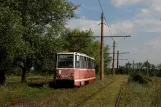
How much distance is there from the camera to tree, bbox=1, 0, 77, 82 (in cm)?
2654

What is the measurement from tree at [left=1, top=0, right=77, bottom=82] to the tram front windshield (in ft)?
6.97

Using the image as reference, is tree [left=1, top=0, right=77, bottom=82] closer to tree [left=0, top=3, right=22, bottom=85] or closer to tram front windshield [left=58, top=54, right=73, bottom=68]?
tree [left=0, top=3, right=22, bottom=85]

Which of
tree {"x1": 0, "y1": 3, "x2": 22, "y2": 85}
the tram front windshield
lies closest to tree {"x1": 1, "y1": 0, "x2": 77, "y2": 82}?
tree {"x1": 0, "y1": 3, "x2": 22, "y2": 85}

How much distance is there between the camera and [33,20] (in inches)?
1154

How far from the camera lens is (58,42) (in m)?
30.3

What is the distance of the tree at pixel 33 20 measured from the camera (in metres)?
26.5

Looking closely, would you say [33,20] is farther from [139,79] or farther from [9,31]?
[139,79]

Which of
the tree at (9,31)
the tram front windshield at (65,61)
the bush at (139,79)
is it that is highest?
the tree at (9,31)

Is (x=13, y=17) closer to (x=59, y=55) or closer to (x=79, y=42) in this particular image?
(x=59, y=55)

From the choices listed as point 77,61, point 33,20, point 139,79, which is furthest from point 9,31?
point 139,79

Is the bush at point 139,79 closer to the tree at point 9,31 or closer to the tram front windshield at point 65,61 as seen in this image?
the tram front windshield at point 65,61

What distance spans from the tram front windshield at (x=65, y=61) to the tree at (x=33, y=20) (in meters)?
2.12

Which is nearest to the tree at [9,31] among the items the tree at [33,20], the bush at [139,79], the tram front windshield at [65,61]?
the tree at [33,20]

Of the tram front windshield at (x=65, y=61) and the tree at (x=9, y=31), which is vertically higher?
the tree at (x=9, y=31)
